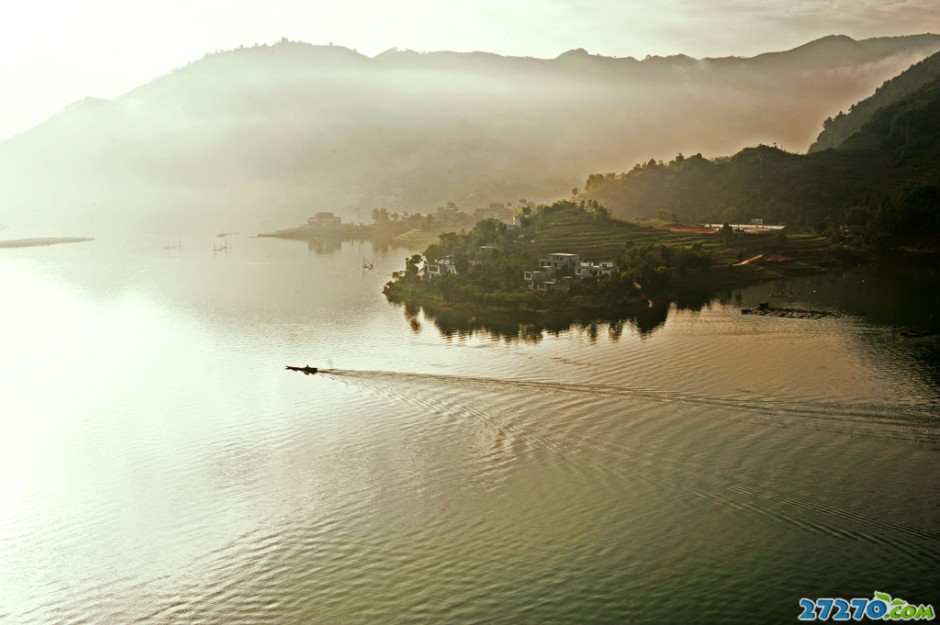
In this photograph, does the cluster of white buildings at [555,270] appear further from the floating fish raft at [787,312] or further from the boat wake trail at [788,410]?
the boat wake trail at [788,410]

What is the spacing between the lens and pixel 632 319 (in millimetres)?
29891

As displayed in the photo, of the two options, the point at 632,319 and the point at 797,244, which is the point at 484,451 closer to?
the point at 632,319

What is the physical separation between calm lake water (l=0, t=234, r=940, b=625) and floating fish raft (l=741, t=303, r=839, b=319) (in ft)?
6.27

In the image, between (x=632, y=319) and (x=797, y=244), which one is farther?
(x=797, y=244)

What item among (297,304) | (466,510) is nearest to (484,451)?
(466,510)

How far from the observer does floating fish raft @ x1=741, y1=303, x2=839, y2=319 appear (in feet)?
96.1

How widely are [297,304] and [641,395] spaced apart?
68.6ft

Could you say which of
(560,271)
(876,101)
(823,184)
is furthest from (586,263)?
(876,101)

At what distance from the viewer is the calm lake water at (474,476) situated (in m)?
11.3

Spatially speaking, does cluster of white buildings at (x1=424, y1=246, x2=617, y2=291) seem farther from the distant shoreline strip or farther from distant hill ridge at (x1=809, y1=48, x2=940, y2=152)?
distant hill ridge at (x1=809, y1=48, x2=940, y2=152)
